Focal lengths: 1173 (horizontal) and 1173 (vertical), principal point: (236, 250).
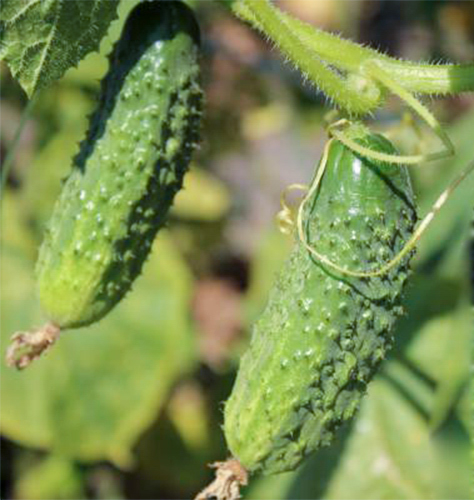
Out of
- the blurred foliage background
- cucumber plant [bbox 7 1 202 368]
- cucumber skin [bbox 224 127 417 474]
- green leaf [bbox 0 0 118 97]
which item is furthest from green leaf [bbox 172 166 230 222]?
cucumber skin [bbox 224 127 417 474]

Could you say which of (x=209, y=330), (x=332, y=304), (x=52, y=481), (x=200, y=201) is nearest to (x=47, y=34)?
(x=332, y=304)

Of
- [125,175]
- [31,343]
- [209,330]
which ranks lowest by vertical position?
[209,330]

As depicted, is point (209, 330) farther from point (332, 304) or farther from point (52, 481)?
point (332, 304)

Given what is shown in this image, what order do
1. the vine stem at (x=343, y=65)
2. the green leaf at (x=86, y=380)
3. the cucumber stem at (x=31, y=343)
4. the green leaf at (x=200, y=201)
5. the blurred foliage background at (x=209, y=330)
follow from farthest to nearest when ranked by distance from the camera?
the green leaf at (x=200, y=201) < the green leaf at (x=86, y=380) < the blurred foliage background at (x=209, y=330) < the cucumber stem at (x=31, y=343) < the vine stem at (x=343, y=65)

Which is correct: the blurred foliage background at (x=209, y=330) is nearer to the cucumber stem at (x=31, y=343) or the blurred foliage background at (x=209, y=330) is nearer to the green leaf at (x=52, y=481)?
the green leaf at (x=52, y=481)

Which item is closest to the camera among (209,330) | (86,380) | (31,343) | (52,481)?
(31,343)

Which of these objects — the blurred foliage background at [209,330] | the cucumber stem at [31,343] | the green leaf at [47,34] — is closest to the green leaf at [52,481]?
the blurred foliage background at [209,330]

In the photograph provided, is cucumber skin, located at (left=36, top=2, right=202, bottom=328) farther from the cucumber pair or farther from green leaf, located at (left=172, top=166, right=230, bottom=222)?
green leaf, located at (left=172, top=166, right=230, bottom=222)

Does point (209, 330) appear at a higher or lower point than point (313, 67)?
lower
